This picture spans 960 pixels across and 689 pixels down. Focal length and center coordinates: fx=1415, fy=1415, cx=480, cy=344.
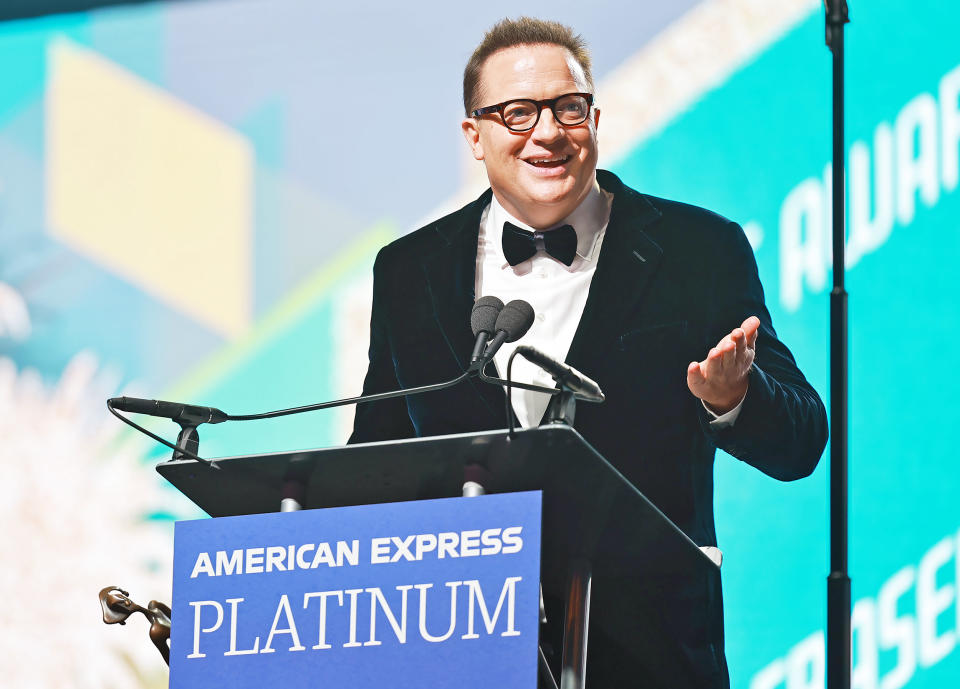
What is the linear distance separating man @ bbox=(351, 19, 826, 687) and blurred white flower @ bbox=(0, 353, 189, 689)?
1.41 m

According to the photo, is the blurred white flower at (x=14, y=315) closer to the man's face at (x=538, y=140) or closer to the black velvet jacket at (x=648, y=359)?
the black velvet jacket at (x=648, y=359)

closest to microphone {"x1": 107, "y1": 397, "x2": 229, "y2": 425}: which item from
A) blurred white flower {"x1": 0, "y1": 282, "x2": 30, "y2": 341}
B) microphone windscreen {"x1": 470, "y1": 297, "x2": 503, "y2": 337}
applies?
microphone windscreen {"x1": 470, "y1": 297, "x2": 503, "y2": 337}

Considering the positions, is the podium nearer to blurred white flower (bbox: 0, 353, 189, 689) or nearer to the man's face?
the man's face

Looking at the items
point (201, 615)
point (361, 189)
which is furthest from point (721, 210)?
point (201, 615)

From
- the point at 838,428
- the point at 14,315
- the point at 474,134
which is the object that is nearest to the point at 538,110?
the point at 474,134

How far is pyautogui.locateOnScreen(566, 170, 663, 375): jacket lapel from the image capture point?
8.58 feet

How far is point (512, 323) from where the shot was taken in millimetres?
1744

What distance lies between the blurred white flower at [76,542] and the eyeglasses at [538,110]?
180 cm

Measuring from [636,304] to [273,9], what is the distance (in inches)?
85.0

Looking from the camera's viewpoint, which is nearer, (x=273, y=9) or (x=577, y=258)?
(x=577, y=258)

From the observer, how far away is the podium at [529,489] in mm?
1604

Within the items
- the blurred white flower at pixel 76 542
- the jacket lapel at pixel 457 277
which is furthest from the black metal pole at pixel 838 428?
the blurred white flower at pixel 76 542

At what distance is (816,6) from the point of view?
3.65 metres

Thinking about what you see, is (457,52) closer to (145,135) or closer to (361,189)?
(361,189)
